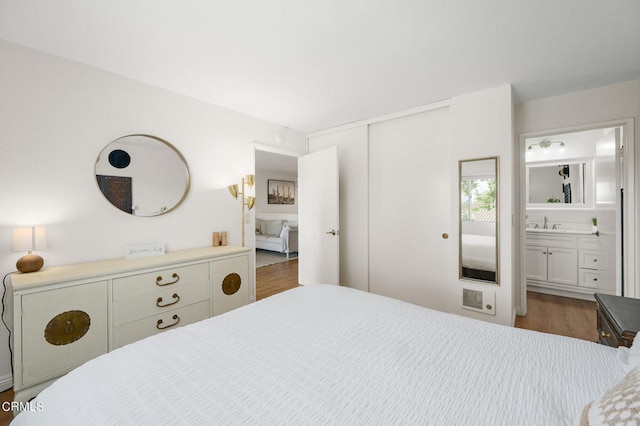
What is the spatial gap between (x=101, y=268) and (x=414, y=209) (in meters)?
3.00

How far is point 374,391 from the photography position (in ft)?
2.77

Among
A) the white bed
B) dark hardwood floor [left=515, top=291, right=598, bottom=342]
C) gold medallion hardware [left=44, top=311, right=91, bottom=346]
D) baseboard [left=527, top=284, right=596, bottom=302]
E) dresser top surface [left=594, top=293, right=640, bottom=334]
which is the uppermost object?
dresser top surface [left=594, top=293, right=640, bottom=334]

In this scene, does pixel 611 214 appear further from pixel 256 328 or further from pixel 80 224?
pixel 80 224

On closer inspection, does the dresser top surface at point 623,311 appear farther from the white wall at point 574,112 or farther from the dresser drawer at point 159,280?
the dresser drawer at point 159,280

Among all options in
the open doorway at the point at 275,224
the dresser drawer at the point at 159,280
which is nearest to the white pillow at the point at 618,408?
the dresser drawer at the point at 159,280

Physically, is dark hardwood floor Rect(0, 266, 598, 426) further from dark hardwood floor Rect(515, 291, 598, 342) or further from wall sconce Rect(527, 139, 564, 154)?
wall sconce Rect(527, 139, 564, 154)

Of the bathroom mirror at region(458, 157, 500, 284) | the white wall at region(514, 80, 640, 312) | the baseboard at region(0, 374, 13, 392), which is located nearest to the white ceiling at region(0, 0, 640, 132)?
the white wall at region(514, 80, 640, 312)

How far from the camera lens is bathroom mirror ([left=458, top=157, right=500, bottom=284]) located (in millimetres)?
2518

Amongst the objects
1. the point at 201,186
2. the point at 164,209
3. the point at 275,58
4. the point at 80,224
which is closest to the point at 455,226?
the point at 275,58

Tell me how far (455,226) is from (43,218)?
356cm

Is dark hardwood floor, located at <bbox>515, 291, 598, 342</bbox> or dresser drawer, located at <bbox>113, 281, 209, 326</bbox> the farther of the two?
dark hardwood floor, located at <bbox>515, 291, 598, 342</bbox>

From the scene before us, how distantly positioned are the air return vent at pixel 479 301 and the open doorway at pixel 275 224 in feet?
8.03

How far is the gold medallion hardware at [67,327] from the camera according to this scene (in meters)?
1.63

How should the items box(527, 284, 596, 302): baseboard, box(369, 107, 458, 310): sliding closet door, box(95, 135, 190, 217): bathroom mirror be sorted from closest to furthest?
1. box(95, 135, 190, 217): bathroom mirror
2. box(369, 107, 458, 310): sliding closet door
3. box(527, 284, 596, 302): baseboard
